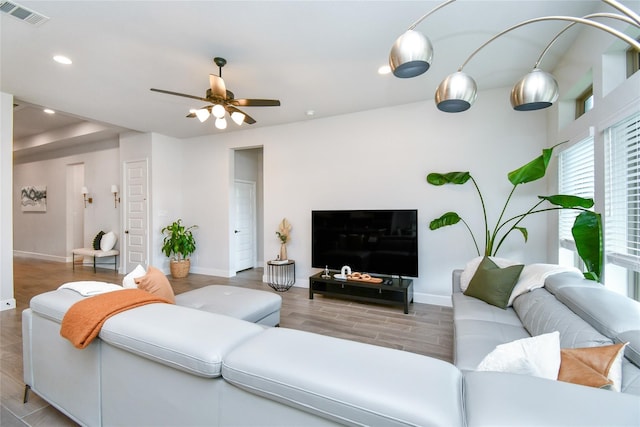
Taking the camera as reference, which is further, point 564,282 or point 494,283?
point 494,283

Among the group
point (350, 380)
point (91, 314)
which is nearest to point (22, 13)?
point (91, 314)

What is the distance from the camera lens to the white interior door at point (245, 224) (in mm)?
6027

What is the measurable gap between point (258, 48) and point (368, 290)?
3156 millimetres

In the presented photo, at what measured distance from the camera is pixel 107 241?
20.0 ft

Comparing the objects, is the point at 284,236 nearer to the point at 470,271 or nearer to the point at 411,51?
the point at 470,271

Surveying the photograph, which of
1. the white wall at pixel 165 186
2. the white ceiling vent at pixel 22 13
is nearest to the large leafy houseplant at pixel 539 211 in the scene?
the white ceiling vent at pixel 22 13

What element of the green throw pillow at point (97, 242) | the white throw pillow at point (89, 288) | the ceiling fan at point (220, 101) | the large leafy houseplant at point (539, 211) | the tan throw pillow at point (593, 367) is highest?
the ceiling fan at point (220, 101)

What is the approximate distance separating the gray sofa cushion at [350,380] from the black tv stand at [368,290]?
2.71 meters

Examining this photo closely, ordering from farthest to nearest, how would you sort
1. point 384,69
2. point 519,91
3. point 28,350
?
1. point 384,69
2. point 28,350
3. point 519,91

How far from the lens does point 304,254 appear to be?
4852 mm

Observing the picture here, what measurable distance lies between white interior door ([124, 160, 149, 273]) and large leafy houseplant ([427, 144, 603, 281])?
5400 millimetres

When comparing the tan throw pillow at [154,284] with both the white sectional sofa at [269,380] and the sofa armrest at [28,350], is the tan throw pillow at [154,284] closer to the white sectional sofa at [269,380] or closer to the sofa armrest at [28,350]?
the white sectional sofa at [269,380]

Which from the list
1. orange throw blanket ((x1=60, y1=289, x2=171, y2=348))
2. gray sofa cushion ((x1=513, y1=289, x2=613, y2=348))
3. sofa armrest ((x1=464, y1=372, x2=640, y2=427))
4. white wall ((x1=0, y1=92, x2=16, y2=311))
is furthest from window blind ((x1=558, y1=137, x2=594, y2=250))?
white wall ((x1=0, y1=92, x2=16, y2=311))

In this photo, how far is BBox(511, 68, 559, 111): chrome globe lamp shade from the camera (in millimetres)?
1484
